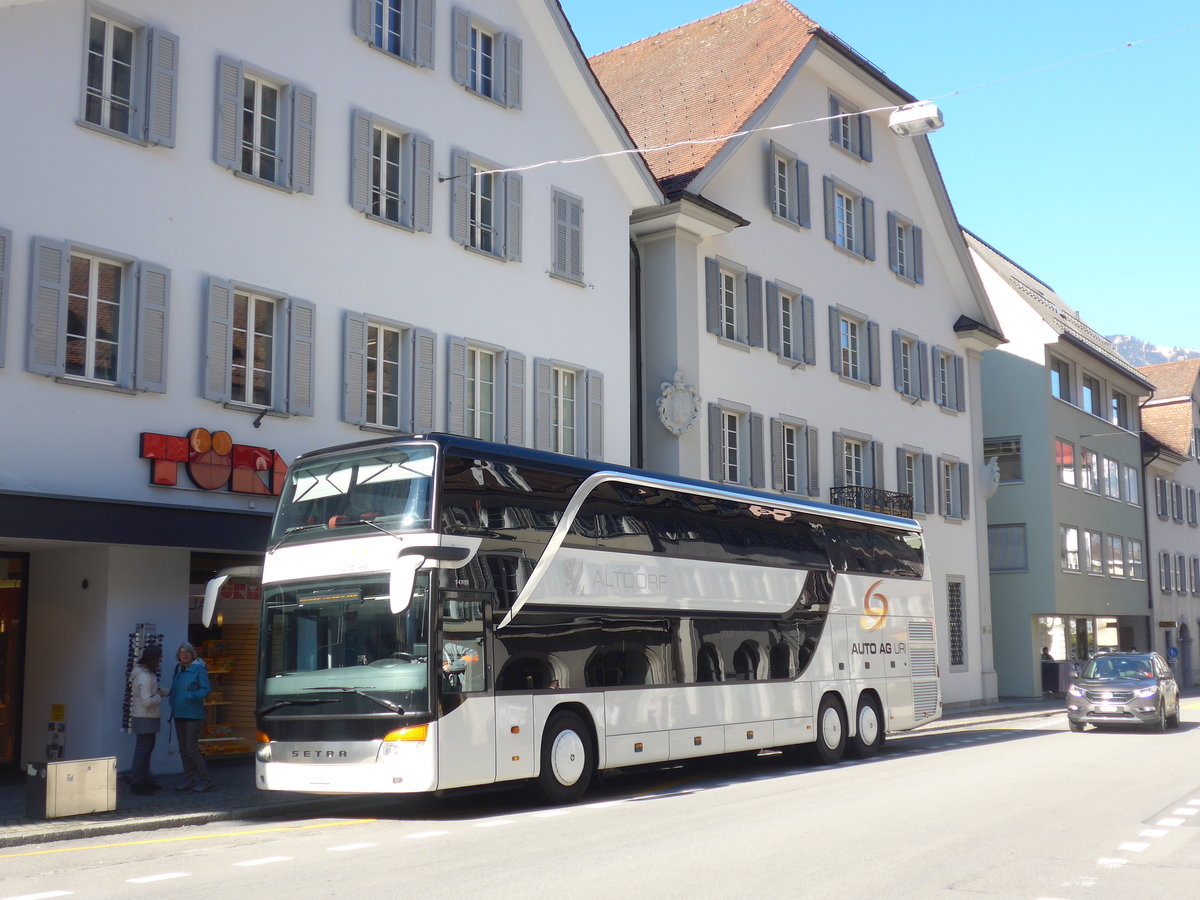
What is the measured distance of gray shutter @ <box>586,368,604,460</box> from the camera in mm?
23438

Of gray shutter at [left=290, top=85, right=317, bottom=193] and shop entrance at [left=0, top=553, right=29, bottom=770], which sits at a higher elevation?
gray shutter at [left=290, top=85, right=317, bottom=193]

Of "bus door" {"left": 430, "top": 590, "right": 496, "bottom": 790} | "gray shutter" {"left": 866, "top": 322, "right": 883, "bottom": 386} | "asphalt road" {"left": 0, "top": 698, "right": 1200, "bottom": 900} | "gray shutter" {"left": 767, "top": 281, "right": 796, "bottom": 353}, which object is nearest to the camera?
"asphalt road" {"left": 0, "top": 698, "right": 1200, "bottom": 900}

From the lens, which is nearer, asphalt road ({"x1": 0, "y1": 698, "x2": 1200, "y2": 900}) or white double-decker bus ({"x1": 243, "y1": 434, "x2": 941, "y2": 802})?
asphalt road ({"x1": 0, "y1": 698, "x2": 1200, "y2": 900})

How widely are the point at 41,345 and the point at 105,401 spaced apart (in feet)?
3.29

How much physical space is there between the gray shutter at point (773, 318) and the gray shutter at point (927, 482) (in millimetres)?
8217

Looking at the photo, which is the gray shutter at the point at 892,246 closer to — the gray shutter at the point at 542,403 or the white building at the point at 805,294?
the white building at the point at 805,294

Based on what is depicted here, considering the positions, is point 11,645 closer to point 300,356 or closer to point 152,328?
point 152,328

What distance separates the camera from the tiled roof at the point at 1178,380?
61.7 meters

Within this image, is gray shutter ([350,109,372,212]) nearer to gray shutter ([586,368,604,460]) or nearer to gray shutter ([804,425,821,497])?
gray shutter ([586,368,604,460])

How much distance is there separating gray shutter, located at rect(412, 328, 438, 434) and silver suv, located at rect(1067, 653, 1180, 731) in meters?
14.6

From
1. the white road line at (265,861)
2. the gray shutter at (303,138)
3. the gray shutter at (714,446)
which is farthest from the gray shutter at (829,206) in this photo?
the white road line at (265,861)

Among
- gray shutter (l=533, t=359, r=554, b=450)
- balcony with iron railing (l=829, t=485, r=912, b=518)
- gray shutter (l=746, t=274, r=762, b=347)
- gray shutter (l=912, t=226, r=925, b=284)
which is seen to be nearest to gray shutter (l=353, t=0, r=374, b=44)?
gray shutter (l=533, t=359, r=554, b=450)

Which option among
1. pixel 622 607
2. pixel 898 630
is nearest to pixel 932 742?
pixel 898 630

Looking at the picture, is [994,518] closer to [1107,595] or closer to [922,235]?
[1107,595]
